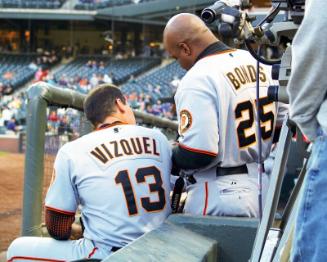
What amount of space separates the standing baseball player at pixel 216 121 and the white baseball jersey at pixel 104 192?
234 millimetres

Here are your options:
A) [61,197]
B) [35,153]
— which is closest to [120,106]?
[61,197]

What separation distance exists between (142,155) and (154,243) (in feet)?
1.78

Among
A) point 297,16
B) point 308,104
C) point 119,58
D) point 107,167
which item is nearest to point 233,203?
point 107,167

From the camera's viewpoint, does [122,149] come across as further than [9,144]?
No

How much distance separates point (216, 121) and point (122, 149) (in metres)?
0.41

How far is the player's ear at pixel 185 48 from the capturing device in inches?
108

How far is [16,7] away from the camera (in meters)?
32.3

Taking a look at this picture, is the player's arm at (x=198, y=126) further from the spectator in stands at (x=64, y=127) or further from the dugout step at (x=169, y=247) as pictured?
the spectator in stands at (x=64, y=127)

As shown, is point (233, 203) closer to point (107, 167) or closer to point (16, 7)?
point (107, 167)

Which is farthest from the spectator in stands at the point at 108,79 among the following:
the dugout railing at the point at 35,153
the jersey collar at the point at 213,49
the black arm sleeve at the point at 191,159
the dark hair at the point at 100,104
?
the black arm sleeve at the point at 191,159

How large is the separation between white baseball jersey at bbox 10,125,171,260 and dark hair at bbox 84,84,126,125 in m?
0.13

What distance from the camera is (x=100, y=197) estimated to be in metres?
2.41

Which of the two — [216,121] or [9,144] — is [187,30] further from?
[9,144]

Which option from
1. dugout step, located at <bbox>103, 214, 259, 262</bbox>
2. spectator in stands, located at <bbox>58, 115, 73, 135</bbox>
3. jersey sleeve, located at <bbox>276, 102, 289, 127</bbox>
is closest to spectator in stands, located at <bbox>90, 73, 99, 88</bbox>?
spectator in stands, located at <bbox>58, 115, 73, 135</bbox>
